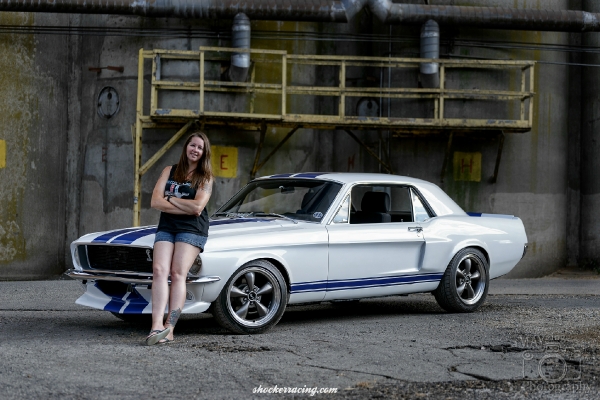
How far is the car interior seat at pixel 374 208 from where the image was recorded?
8.61m

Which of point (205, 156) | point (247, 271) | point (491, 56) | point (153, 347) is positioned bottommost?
point (153, 347)

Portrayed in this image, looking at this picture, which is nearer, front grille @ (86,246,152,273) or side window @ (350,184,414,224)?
front grille @ (86,246,152,273)

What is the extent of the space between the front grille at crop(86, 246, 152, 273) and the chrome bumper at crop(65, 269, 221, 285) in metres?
0.06

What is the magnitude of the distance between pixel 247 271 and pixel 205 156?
38.8 inches

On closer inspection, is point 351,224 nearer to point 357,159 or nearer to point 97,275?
point 97,275

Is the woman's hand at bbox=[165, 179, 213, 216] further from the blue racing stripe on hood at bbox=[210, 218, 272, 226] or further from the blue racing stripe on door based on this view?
the blue racing stripe on door

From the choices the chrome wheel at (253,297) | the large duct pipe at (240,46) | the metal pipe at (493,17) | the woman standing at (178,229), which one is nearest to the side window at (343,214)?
the chrome wheel at (253,297)

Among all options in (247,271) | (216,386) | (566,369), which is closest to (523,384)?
(566,369)

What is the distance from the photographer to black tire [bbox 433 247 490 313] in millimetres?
8922

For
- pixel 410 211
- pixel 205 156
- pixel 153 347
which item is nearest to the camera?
pixel 153 347

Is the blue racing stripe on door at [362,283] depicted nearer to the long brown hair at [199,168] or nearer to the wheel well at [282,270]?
the wheel well at [282,270]

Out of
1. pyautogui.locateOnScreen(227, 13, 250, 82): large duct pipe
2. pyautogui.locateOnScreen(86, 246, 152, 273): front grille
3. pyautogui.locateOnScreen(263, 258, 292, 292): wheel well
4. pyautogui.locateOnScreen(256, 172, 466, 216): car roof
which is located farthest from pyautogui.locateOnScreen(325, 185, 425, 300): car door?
pyautogui.locateOnScreen(227, 13, 250, 82): large duct pipe

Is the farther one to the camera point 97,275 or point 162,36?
point 162,36

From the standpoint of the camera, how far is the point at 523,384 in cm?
522
